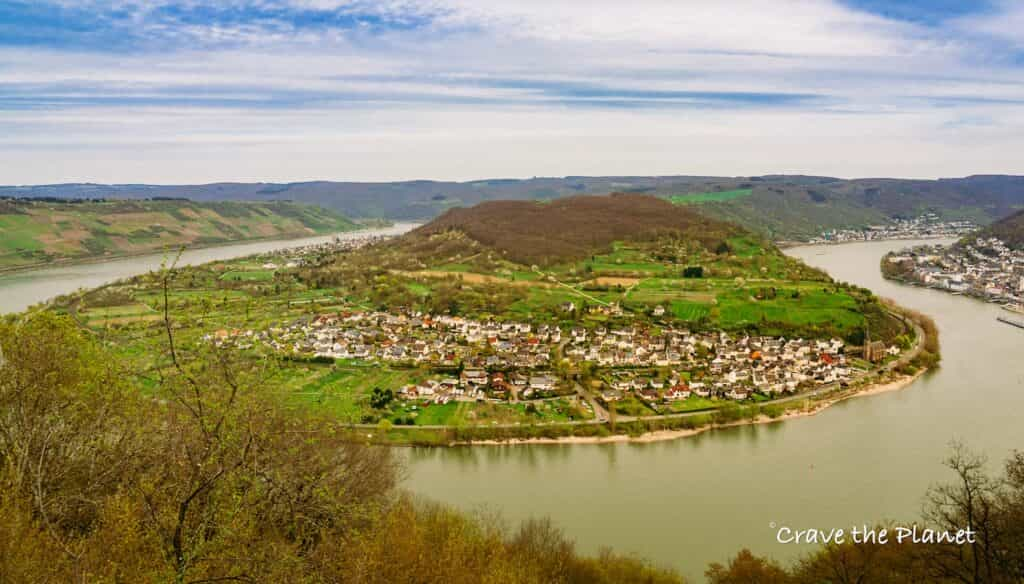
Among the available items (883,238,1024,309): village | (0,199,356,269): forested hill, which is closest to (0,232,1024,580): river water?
(883,238,1024,309): village

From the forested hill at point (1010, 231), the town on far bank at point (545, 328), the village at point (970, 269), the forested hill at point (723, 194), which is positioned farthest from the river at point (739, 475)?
the forested hill at point (723, 194)

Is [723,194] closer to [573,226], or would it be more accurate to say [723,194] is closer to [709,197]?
[709,197]

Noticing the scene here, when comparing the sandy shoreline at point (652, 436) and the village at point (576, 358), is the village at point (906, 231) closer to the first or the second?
the village at point (576, 358)

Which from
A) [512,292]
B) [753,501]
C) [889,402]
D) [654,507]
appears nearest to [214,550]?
[654,507]

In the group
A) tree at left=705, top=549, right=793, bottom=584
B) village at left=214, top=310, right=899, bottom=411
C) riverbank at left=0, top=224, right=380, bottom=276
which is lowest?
village at left=214, top=310, right=899, bottom=411

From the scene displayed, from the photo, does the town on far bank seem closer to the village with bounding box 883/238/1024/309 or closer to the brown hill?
the brown hill

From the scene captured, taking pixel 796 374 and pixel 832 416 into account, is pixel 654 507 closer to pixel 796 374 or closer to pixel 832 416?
pixel 832 416
